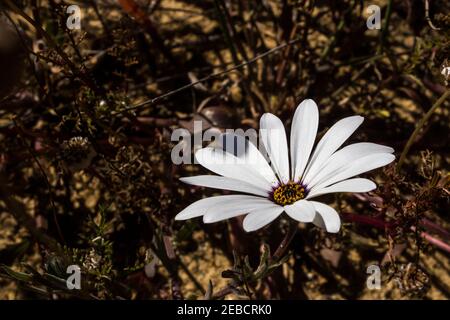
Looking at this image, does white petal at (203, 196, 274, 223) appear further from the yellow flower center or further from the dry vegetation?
the dry vegetation

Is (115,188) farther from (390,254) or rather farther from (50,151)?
(390,254)

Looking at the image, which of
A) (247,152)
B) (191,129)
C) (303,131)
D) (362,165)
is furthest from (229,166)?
(191,129)

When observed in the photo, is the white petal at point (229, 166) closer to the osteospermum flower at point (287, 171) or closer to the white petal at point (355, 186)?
the osteospermum flower at point (287, 171)

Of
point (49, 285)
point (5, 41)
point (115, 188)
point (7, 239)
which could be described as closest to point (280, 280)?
point (115, 188)

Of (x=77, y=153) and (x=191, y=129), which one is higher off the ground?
(x=191, y=129)

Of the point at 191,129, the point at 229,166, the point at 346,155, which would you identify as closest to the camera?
the point at 346,155

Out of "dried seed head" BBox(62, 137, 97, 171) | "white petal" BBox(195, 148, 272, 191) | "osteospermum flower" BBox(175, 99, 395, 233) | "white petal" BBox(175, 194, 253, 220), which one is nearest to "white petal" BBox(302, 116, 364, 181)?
"osteospermum flower" BBox(175, 99, 395, 233)

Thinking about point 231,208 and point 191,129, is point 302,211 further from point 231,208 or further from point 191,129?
point 191,129
